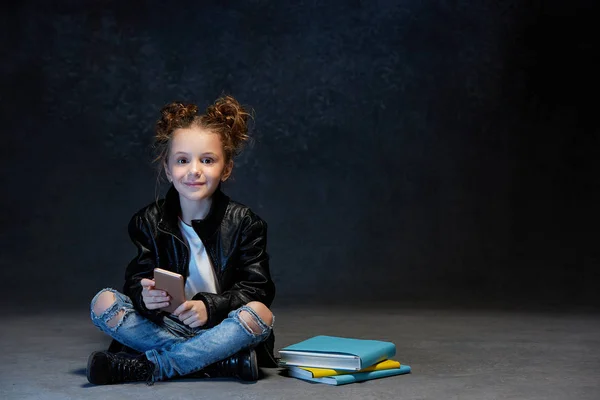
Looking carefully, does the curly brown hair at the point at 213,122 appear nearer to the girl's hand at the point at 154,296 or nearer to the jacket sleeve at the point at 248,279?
the jacket sleeve at the point at 248,279

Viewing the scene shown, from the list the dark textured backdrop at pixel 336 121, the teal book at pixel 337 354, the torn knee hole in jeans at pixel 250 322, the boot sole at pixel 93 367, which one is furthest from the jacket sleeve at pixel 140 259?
the dark textured backdrop at pixel 336 121

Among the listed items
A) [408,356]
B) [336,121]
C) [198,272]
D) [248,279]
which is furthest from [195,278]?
[336,121]

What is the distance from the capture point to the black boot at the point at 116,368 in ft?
9.43

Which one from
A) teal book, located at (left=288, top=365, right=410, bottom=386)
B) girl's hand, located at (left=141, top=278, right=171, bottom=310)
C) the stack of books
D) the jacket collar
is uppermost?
the jacket collar

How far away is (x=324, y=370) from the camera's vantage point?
2934mm

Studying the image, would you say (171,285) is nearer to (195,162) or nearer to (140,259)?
(140,259)

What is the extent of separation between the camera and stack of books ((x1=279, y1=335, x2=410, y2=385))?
291cm

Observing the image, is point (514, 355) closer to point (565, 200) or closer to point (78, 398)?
point (78, 398)

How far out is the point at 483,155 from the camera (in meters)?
5.46

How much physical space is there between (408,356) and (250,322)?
0.74 metres

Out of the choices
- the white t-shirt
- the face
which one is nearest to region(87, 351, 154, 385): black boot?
the white t-shirt

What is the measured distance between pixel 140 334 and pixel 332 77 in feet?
9.16

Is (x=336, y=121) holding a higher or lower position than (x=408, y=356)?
higher

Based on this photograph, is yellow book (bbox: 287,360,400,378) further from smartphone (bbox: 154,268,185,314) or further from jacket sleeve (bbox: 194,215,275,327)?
smartphone (bbox: 154,268,185,314)
